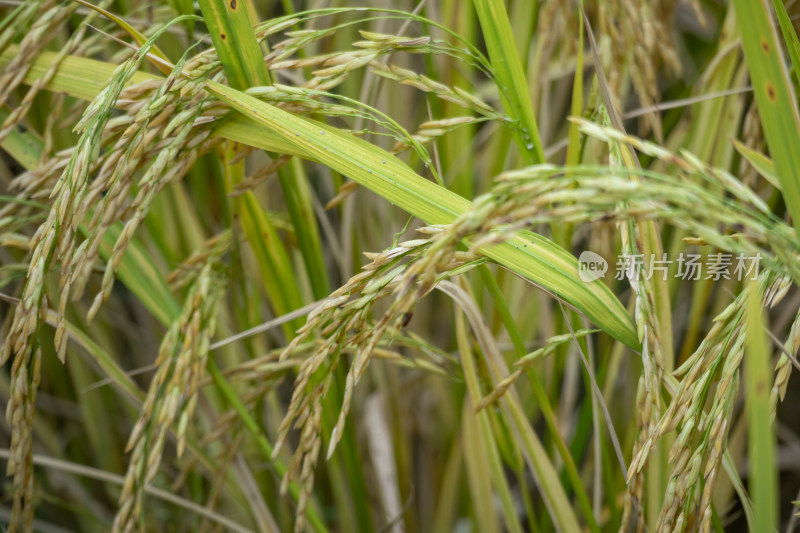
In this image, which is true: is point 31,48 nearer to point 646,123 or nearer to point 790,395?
point 646,123

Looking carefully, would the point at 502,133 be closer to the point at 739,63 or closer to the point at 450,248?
the point at 739,63

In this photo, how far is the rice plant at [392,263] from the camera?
0.46 m

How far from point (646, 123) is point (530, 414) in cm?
49

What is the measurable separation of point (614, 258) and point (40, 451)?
1017 millimetres

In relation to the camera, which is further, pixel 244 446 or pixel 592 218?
pixel 244 446

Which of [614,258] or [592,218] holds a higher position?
[592,218]

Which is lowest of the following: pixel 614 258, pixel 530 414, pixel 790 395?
pixel 790 395

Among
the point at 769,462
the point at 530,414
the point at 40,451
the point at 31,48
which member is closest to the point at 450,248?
the point at 769,462

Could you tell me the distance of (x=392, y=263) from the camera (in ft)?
1.64

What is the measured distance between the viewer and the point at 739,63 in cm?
92

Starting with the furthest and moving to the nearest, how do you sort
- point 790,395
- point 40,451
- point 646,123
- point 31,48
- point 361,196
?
point 790,395 < point 40,451 < point 361,196 < point 646,123 < point 31,48

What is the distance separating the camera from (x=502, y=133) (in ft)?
3.14

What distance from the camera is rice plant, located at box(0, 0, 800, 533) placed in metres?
0.46

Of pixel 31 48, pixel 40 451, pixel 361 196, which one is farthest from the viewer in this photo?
pixel 40 451
